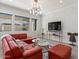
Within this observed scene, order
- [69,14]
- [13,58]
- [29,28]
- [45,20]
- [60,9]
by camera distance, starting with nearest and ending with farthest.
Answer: [13,58] → [69,14] → [60,9] → [29,28] → [45,20]

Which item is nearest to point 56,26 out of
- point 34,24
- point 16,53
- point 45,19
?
point 45,19

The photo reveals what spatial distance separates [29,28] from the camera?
8.27 meters

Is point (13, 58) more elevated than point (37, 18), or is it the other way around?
point (37, 18)

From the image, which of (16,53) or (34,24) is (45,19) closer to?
(34,24)

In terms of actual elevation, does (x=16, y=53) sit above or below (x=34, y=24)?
below

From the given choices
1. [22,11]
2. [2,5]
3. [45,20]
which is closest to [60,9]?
[45,20]

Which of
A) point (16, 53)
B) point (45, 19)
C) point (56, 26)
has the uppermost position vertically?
point (45, 19)

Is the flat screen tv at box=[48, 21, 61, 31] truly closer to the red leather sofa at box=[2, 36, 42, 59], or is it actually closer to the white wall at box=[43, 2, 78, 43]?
the white wall at box=[43, 2, 78, 43]

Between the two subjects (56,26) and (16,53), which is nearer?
(16,53)

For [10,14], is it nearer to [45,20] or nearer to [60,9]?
[45,20]

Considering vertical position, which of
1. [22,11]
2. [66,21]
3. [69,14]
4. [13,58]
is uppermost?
[22,11]

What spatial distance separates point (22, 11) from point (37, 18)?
218 cm

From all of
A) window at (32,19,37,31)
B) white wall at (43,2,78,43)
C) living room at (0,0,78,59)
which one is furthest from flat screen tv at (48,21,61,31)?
window at (32,19,37,31)

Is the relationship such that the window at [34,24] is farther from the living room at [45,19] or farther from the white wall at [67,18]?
the white wall at [67,18]
